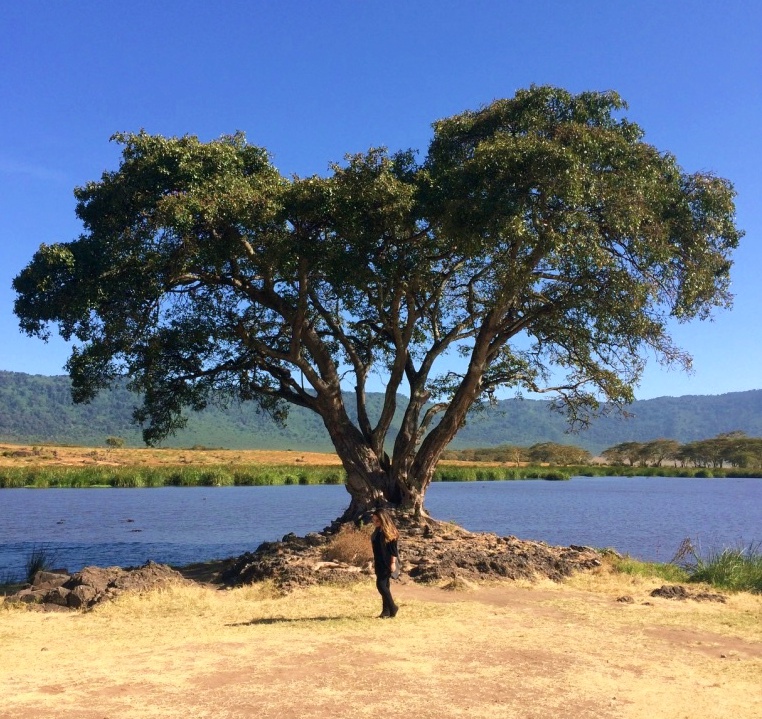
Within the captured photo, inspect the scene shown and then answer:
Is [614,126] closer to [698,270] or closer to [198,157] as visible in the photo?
[698,270]

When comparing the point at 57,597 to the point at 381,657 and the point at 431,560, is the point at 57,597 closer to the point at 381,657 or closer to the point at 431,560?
the point at 381,657

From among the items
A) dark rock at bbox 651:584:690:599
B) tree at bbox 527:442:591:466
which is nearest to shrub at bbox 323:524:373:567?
dark rock at bbox 651:584:690:599

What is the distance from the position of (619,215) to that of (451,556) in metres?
8.00

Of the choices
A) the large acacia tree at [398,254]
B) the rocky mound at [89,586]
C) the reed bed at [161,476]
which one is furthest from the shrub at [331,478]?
the rocky mound at [89,586]

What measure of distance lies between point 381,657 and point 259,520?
2864 centimetres

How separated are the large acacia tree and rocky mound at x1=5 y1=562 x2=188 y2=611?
522 cm

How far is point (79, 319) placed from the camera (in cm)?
1788

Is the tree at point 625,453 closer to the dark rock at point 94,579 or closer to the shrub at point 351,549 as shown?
the shrub at point 351,549

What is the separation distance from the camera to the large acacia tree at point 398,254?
53.8 feet

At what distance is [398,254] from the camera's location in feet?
60.0

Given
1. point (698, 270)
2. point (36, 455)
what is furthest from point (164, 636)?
point (36, 455)

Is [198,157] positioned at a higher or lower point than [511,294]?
higher

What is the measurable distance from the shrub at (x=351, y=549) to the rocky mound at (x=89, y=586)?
10.5ft

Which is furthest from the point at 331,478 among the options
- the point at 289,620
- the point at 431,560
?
the point at 289,620
